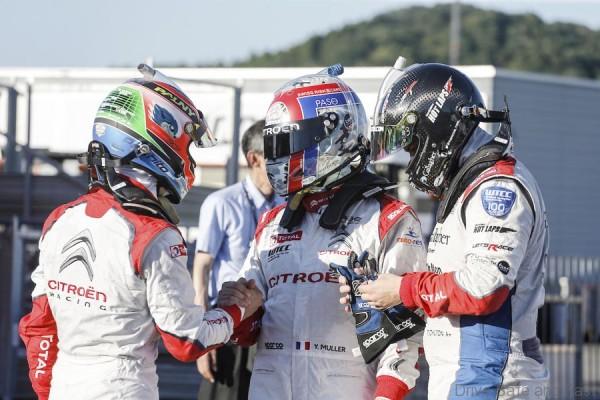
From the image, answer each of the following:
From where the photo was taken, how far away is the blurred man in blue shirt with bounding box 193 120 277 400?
668 centimetres

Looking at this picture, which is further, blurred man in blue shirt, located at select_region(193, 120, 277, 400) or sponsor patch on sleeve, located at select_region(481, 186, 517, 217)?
blurred man in blue shirt, located at select_region(193, 120, 277, 400)

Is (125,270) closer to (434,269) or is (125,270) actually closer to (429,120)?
(434,269)

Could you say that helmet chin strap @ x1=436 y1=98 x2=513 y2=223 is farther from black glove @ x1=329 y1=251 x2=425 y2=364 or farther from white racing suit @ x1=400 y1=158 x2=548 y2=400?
black glove @ x1=329 y1=251 x2=425 y2=364

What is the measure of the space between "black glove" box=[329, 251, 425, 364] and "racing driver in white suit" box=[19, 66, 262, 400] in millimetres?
443

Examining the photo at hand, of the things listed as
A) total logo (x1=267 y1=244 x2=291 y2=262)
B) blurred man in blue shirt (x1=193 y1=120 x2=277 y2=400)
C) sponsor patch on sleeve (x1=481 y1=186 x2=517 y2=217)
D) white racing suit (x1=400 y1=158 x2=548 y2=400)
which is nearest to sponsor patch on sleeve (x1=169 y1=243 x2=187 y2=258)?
total logo (x1=267 y1=244 x2=291 y2=262)

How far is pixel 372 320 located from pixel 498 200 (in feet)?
2.26

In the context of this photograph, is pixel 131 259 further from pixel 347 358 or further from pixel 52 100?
pixel 52 100

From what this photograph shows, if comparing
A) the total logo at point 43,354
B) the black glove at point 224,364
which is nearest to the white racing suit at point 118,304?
the total logo at point 43,354

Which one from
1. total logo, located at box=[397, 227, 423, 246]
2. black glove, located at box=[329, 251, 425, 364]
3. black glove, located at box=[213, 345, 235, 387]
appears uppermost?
total logo, located at box=[397, 227, 423, 246]

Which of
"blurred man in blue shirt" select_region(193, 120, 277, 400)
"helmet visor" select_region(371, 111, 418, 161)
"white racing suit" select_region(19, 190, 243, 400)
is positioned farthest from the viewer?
"blurred man in blue shirt" select_region(193, 120, 277, 400)

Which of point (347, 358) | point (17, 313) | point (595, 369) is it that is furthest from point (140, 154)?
point (595, 369)

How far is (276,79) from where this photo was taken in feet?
49.2

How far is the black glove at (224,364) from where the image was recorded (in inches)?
263

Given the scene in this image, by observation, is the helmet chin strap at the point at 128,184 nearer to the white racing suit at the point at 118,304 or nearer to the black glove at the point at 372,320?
the white racing suit at the point at 118,304
